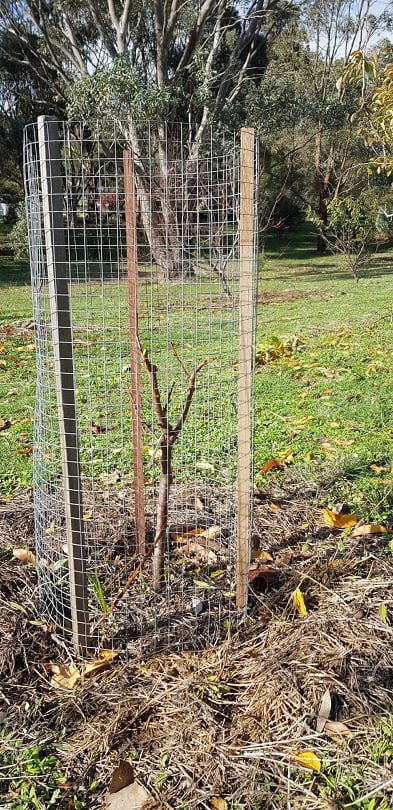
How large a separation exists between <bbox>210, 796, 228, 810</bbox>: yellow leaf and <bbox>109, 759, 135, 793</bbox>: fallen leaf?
0.27 metres

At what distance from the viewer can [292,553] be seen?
3.25 metres

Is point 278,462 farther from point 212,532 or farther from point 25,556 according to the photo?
point 25,556

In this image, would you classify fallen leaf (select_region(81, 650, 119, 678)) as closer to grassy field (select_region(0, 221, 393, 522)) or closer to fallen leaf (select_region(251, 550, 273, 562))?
fallen leaf (select_region(251, 550, 273, 562))

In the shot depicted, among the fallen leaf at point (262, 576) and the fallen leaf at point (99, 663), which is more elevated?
the fallen leaf at point (262, 576)

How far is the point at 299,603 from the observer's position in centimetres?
281

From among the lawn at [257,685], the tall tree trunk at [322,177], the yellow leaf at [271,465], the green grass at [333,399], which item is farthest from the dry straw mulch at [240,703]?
the tall tree trunk at [322,177]

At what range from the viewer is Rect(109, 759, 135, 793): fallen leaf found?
2.06 meters

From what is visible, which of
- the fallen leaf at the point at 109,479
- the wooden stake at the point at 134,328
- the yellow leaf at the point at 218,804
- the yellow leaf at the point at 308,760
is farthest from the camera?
the fallen leaf at the point at 109,479

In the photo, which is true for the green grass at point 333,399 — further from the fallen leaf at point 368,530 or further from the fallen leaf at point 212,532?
the fallen leaf at point 212,532

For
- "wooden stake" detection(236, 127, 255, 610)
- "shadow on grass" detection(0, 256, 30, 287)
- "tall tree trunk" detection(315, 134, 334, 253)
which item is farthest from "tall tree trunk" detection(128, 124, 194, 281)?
"tall tree trunk" detection(315, 134, 334, 253)

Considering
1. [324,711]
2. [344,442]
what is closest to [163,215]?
[344,442]

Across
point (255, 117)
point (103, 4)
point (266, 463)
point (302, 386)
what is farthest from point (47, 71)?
point (266, 463)

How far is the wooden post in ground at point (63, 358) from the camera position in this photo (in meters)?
2.28

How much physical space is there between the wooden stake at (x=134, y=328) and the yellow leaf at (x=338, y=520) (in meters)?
0.99
